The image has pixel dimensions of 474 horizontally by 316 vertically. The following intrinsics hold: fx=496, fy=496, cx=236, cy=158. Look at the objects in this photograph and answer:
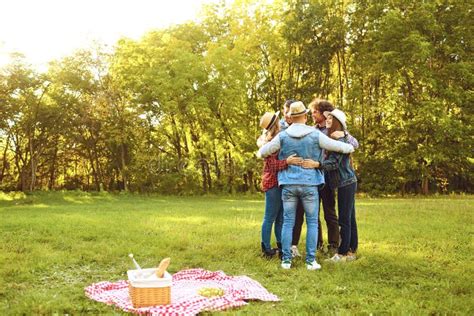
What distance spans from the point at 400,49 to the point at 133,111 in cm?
1515

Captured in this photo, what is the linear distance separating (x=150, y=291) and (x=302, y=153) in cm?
314

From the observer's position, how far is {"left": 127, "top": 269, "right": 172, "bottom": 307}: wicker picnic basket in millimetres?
5098

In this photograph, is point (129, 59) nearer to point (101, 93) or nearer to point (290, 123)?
point (101, 93)

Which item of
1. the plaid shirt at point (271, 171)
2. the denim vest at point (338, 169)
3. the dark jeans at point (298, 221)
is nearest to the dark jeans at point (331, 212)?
the denim vest at point (338, 169)

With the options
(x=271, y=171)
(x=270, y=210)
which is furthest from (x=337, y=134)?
(x=270, y=210)

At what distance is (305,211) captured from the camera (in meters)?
7.29

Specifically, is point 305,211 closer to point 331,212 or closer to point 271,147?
point 331,212

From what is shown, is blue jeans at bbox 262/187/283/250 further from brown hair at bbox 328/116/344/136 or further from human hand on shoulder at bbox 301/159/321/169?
brown hair at bbox 328/116/344/136

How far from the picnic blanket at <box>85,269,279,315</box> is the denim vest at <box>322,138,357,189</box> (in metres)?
2.20

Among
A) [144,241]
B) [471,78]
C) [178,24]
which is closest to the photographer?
[144,241]

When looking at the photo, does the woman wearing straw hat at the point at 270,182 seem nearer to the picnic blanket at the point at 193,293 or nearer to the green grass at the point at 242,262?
the green grass at the point at 242,262

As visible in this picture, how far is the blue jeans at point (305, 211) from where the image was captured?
23.7 ft

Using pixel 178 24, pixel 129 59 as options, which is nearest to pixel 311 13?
pixel 178 24

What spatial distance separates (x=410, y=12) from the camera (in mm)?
26000
